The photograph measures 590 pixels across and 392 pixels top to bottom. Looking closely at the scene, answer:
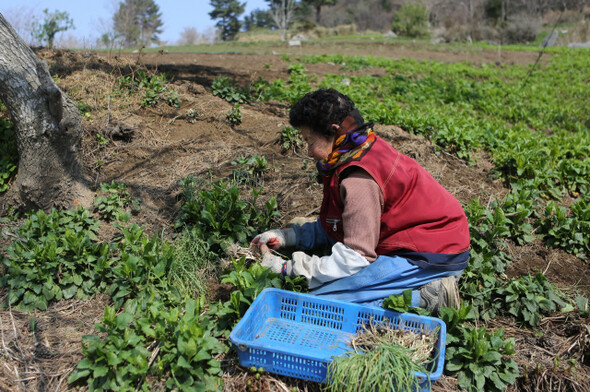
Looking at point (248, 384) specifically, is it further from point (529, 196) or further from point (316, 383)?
point (529, 196)

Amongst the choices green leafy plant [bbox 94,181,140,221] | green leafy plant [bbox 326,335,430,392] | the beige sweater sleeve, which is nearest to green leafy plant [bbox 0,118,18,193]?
green leafy plant [bbox 94,181,140,221]

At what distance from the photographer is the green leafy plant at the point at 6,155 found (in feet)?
13.5

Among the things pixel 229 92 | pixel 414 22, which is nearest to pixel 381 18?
pixel 414 22

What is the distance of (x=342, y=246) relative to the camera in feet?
8.61

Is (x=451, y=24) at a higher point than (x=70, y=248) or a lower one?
higher

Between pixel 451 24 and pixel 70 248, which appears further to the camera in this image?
pixel 451 24

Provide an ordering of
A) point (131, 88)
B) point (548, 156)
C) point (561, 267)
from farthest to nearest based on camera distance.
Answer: point (131, 88)
point (548, 156)
point (561, 267)

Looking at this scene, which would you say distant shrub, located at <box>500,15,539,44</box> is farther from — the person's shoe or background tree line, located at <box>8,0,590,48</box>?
the person's shoe

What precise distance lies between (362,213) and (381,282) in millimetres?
505

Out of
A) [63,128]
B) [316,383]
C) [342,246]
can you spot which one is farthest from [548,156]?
[63,128]

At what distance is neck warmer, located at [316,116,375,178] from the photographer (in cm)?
265

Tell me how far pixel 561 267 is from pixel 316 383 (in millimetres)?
2479

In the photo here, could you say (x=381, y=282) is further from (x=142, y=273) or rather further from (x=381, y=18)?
(x=381, y=18)

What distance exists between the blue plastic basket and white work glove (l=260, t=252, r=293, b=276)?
152 mm
